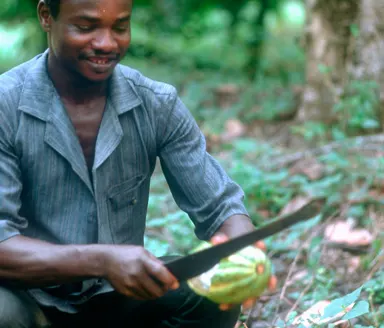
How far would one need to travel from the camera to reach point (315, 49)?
19.4ft

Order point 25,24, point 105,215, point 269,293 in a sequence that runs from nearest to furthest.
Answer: point 105,215 → point 269,293 → point 25,24

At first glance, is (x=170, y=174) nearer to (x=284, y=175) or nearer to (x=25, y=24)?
(x=284, y=175)

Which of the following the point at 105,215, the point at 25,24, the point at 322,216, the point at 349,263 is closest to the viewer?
the point at 105,215

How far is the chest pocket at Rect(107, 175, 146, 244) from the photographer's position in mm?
2682

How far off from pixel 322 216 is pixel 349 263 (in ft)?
1.64

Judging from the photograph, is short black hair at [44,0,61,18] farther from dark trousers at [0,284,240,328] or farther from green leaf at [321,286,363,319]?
green leaf at [321,286,363,319]

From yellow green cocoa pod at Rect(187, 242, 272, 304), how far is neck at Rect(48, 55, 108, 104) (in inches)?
28.2

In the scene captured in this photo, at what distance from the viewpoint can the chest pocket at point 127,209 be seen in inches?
106

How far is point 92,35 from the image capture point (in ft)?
8.13

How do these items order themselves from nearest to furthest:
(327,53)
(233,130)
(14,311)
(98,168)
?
(14,311)
(98,168)
(327,53)
(233,130)

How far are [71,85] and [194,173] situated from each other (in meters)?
0.56

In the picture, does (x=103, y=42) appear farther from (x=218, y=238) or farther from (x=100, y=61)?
(x=218, y=238)

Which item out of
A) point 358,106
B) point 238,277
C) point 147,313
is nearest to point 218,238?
point 238,277

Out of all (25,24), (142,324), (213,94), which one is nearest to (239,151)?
(213,94)
